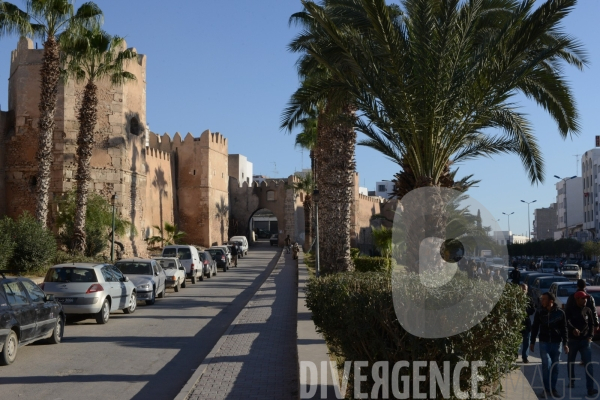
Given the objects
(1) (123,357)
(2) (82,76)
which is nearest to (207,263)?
(2) (82,76)

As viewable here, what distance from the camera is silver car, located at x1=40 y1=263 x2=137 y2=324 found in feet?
49.0

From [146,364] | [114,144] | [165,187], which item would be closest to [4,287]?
[146,364]

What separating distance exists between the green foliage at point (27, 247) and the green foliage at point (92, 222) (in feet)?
18.1

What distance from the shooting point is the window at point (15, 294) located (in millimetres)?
10760

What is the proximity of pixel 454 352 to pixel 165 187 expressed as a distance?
49.2 m

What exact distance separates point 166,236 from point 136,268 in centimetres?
3083

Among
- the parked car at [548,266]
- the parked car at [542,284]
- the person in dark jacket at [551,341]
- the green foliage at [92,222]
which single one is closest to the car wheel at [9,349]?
the person in dark jacket at [551,341]

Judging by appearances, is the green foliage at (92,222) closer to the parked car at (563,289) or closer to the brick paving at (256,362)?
the brick paving at (256,362)

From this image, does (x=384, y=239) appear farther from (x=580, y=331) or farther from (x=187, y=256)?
(x=580, y=331)

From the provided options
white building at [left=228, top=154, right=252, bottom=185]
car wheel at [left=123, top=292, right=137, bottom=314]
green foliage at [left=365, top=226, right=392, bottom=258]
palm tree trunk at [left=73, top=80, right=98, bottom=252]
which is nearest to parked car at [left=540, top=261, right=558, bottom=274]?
green foliage at [left=365, top=226, right=392, bottom=258]

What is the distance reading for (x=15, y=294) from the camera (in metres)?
11.0

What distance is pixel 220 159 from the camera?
60406 mm

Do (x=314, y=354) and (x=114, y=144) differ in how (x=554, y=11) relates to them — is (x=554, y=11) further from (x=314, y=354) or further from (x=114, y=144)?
(x=114, y=144)

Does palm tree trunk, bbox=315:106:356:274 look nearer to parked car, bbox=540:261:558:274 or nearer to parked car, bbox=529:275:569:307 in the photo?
parked car, bbox=529:275:569:307
